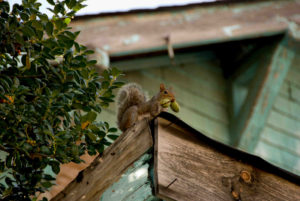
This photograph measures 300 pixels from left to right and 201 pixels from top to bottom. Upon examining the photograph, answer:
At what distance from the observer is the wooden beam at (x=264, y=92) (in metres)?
4.10

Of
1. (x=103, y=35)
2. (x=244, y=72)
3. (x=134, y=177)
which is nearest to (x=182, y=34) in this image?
(x=103, y=35)

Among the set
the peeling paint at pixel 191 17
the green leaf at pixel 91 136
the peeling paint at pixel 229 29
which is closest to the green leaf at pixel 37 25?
the green leaf at pixel 91 136

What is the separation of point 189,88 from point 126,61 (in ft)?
1.91

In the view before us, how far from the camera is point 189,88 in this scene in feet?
15.1

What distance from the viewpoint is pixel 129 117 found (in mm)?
3445

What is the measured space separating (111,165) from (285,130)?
2.95 m

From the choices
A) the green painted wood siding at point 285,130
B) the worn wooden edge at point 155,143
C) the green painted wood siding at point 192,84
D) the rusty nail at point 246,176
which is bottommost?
the green painted wood siding at point 285,130

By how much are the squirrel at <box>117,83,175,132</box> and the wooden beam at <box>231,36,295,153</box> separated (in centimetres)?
80

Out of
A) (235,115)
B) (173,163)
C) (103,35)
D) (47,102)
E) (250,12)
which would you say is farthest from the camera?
(235,115)

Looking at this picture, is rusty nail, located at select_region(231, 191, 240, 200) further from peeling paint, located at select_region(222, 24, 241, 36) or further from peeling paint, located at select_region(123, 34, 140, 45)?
peeling paint, located at select_region(222, 24, 241, 36)

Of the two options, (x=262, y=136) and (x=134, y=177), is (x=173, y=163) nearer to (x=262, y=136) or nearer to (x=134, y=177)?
(x=134, y=177)

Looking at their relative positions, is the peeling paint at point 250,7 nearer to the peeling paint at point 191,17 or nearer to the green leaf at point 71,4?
the peeling paint at point 191,17

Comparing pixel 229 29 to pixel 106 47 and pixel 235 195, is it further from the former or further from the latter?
pixel 235 195

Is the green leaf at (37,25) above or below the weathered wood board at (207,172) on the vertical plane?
above
